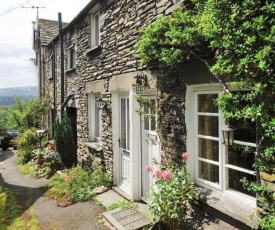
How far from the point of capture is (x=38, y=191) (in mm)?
8273

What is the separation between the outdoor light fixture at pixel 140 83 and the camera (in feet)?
17.6

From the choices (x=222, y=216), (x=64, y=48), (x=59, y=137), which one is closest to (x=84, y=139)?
(x=59, y=137)

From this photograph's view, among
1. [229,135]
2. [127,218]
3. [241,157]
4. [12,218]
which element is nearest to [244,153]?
[241,157]

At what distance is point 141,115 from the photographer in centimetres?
594

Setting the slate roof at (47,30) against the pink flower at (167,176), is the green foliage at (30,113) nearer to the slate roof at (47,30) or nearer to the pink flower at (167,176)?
the slate roof at (47,30)

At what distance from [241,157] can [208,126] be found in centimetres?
71

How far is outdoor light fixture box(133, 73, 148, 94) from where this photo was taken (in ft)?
17.6

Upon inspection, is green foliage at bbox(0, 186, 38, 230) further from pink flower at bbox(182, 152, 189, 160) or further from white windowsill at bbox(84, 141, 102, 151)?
pink flower at bbox(182, 152, 189, 160)

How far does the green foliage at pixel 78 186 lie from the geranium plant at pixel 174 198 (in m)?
2.92

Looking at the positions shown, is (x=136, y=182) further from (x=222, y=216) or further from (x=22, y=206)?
(x=22, y=206)

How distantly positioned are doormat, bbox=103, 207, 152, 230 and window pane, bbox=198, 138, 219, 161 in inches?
69.3

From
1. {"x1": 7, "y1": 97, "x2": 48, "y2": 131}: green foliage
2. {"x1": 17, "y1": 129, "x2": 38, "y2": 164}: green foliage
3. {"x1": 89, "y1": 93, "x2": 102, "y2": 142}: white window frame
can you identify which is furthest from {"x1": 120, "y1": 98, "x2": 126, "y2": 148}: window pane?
{"x1": 7, "y1": 97, "x2": 48, "y2": 131}: green foliage

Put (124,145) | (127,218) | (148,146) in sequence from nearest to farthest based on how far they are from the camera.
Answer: (127,218), (148,146), (124,145)

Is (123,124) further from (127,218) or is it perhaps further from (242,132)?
(242,132)
